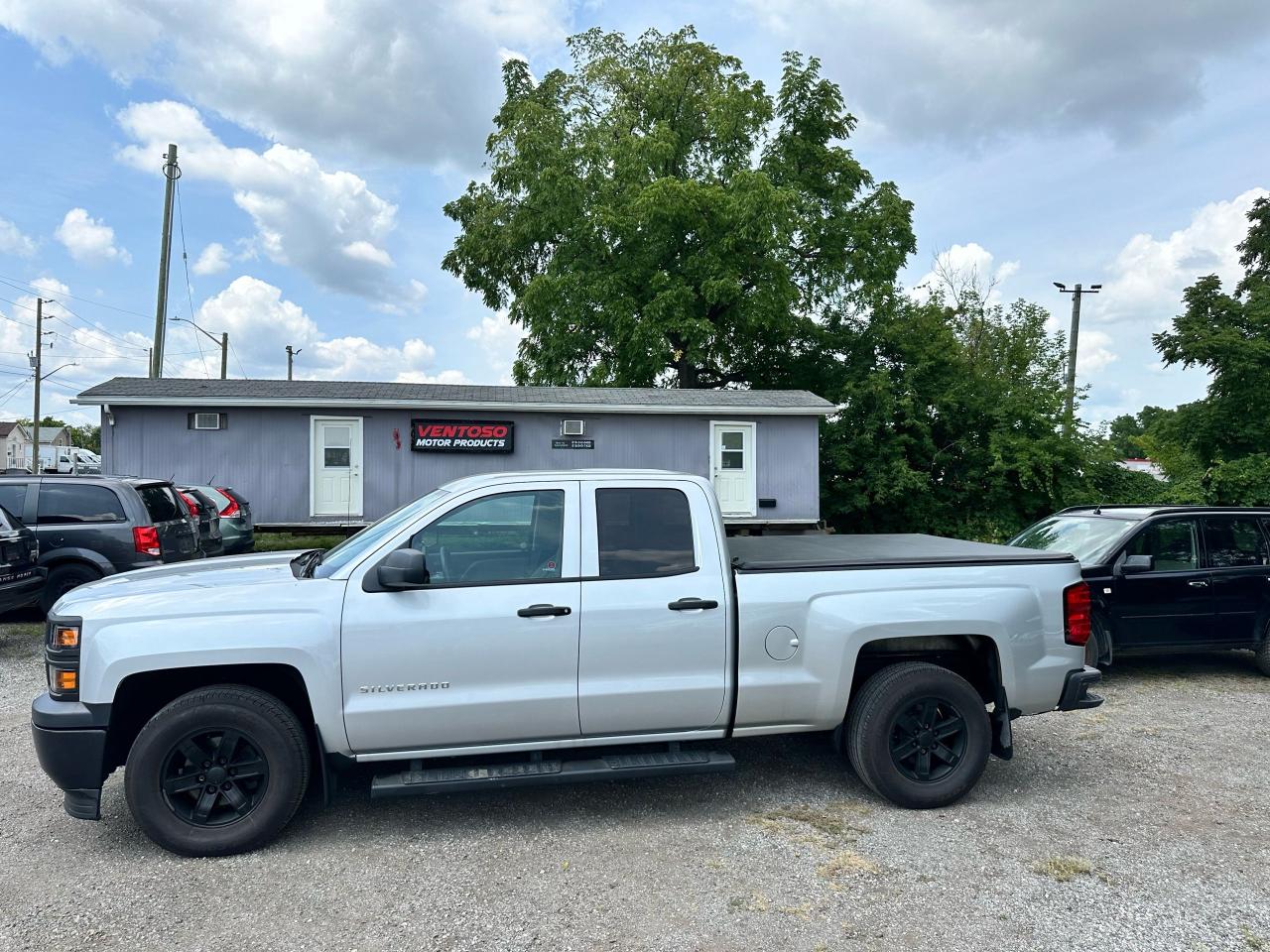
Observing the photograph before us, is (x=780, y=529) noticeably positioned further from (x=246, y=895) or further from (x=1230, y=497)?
(x=246, y=895)

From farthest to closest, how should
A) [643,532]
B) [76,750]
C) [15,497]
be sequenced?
[15,497] < [643,532] < [76,750]

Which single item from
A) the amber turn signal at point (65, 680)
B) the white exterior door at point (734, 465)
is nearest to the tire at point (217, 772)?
the amber turn signal at point (65, 680)

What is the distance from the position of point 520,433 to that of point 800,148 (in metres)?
15.2

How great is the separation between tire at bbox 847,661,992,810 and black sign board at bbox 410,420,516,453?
1263 centimetres

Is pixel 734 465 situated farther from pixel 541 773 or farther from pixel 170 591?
pixel 170 591

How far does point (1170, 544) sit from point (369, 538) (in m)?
6.80

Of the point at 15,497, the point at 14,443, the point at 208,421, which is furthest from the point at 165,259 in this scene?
the point at 14,443

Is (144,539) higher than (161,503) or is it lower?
lower

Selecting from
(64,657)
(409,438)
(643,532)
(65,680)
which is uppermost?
(409,438)

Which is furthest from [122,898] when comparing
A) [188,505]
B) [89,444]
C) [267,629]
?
[89,444]

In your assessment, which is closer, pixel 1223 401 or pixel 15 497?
pixel 15 497

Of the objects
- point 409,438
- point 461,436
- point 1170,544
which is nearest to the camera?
point 1170,544

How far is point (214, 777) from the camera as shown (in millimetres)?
3871

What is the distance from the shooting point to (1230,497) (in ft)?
62.2
